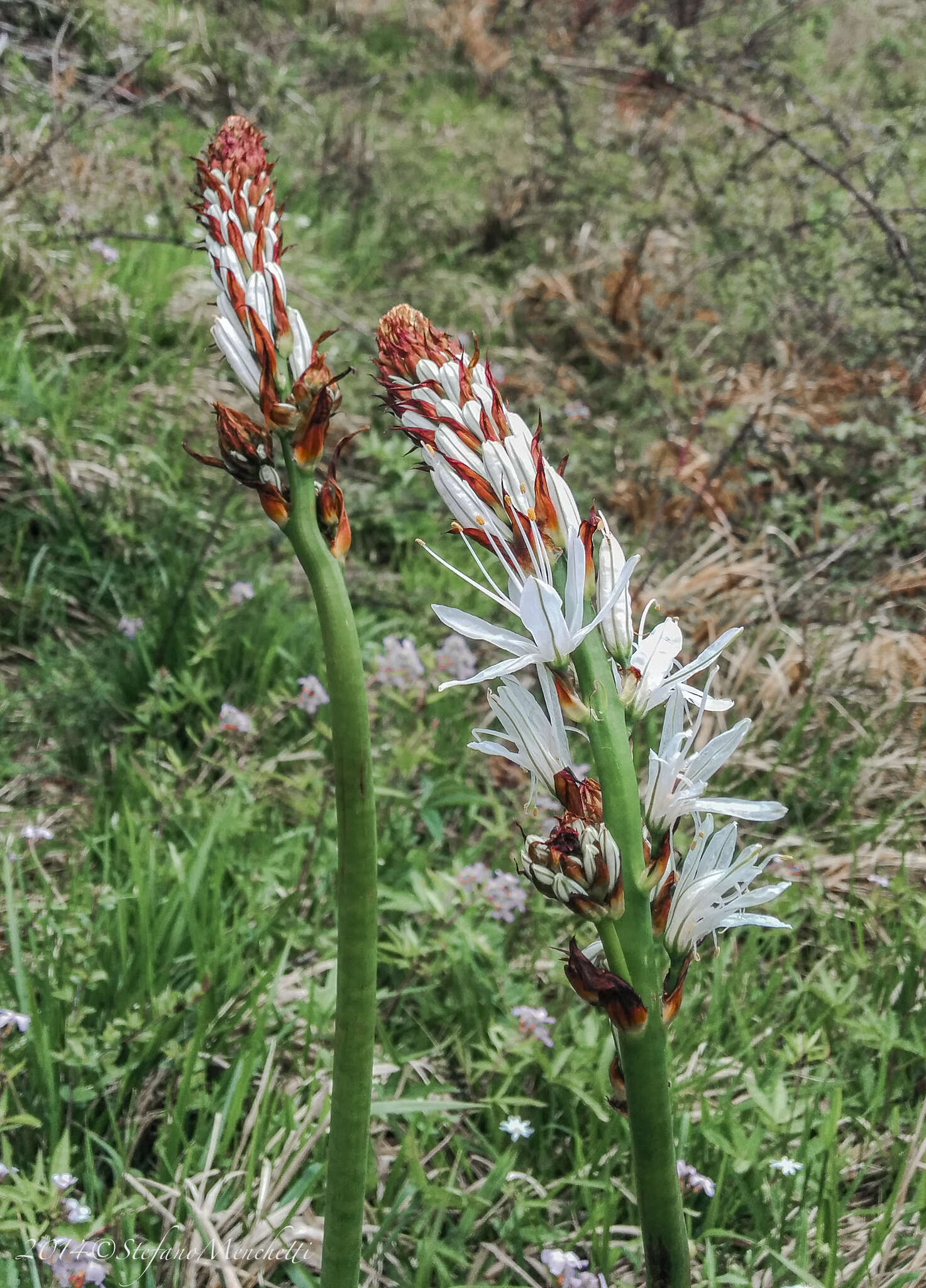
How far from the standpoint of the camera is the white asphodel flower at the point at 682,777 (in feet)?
3.37

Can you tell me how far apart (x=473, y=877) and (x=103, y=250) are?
3.83m

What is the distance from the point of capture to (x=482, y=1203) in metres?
1.91

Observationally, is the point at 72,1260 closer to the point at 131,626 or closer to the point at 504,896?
the point at 504,896

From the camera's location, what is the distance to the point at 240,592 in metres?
3.40

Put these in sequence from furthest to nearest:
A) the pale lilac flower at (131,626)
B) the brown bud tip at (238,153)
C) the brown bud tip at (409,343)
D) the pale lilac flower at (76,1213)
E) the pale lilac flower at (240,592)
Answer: the pale lilac flower at (240,592), the pale lilac flower at (131,626), the pale lilac flower at (76,1213), the brown bud tip at (238,153), the brown bud tip at (409,343)

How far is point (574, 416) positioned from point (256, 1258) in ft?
12.6

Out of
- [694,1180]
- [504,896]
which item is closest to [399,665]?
[504,896]

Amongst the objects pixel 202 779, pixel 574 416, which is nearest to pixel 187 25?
pixel 574 416

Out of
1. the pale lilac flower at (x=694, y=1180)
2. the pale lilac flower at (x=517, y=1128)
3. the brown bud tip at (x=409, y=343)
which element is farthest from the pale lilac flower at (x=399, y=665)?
the brown bud tip at (x=409, y=343)

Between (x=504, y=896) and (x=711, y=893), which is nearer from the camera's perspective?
(x=711, y=893)

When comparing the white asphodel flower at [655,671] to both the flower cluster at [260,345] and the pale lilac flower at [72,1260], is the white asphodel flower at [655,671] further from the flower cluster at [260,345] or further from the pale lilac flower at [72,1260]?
the pale lilac flower at [72,1260]

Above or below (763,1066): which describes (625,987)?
above

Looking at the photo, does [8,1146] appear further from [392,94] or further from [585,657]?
[392,94]

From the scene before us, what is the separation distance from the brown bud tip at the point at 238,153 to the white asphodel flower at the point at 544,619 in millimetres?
632
